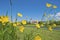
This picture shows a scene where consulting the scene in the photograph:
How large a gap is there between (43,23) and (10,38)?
0.71 metres

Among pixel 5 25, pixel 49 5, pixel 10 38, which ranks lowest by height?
pixel 10 38

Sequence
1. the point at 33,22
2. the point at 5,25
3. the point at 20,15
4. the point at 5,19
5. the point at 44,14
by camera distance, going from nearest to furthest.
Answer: the point at 5,19
the point at 5,25
the point at 44,14
the point at 20,15
the point at 33,22

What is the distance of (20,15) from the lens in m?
3.05

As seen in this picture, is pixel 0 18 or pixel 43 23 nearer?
pixel 0 18

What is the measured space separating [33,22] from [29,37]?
69 centimetres

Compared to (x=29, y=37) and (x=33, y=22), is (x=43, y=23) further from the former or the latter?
(x=29, y=37)

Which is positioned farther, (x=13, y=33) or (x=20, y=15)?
(x=20, y=15)

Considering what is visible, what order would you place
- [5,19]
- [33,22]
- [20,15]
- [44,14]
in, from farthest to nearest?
[33,22] → [20,15] → [44,14] → [5,19]

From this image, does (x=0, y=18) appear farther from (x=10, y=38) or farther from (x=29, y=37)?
(x=29, y=37)

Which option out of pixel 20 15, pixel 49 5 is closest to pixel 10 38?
pixel 20 15

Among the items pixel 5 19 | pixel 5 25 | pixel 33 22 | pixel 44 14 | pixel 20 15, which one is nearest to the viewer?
pixel 5 19

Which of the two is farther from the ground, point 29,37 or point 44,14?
point 44,14

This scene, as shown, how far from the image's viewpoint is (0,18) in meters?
2.68

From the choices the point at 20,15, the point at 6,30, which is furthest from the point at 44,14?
the point at 6,30
